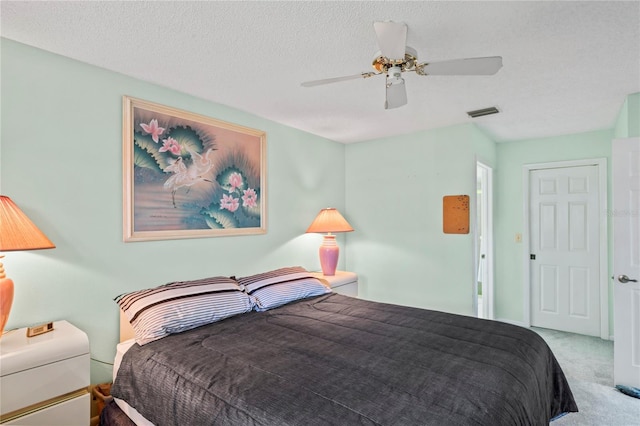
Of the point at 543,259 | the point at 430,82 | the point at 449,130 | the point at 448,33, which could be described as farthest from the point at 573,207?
the point at 448,33

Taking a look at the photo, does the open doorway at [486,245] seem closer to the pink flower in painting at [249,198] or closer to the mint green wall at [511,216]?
the mint green wall at [511,216]

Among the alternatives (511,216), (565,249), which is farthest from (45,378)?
(565,249)

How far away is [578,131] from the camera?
3.80 meters

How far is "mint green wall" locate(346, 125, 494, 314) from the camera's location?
139 inches

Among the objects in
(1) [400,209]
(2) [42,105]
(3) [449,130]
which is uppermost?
(3) [449,130]

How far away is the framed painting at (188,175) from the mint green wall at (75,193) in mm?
79

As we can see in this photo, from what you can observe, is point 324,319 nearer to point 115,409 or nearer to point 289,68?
point 115,409

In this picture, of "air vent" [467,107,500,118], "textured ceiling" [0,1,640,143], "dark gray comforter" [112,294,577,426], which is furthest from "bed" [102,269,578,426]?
"air vent" [467,107,500,118]

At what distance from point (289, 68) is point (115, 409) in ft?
7.69

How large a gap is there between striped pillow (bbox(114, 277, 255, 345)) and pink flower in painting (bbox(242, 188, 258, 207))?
2.89 feet

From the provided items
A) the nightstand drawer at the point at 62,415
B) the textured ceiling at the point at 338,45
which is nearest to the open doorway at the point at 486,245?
the textured ceiling at the point at 338,45

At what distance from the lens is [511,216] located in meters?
4.29

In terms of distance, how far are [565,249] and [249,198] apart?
3.72 m

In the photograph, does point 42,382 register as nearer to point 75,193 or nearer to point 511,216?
point 75,193
